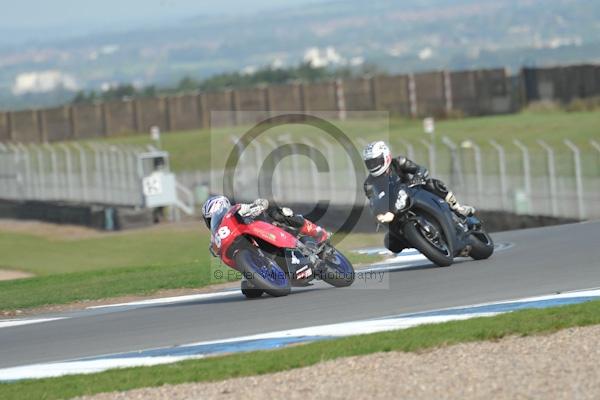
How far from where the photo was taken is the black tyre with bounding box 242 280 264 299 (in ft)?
46.4

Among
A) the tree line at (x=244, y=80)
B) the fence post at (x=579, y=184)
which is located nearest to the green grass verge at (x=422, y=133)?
the fence post at (x=579, y=184)

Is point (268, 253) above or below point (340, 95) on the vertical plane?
above

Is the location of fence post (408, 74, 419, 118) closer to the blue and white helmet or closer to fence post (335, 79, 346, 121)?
fence post (335, 79, 346, 121)

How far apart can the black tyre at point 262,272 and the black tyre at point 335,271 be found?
17.5 inches

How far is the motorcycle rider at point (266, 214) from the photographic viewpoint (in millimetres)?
13422

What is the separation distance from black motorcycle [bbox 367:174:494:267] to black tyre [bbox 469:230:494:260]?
285 millimetres

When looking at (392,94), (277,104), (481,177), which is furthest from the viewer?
(277,104)

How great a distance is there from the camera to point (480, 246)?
15.6 metres

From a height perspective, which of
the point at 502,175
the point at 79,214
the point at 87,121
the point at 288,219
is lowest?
the point at 79,214

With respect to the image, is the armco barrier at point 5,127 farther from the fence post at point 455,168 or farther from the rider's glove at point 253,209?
the rider's glove at point 253,209

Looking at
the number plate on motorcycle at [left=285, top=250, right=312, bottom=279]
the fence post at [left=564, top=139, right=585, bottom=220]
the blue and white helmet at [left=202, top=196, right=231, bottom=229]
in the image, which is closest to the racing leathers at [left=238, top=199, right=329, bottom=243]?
the blue and white helmet at [left=202, top=196, right=231, bottom=229]

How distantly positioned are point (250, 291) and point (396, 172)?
7.36ft

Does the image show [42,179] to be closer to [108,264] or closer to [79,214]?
[79,214]

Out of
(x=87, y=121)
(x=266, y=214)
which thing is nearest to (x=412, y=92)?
(x=87, y=121)
